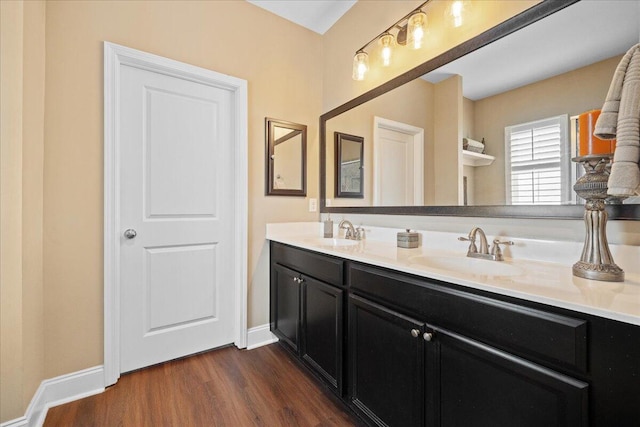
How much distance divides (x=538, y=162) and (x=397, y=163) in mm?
780

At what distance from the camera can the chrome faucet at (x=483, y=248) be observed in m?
1.25

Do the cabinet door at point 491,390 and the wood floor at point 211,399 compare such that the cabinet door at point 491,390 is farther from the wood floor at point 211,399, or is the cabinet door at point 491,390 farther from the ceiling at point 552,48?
the ceiling at point 552,48

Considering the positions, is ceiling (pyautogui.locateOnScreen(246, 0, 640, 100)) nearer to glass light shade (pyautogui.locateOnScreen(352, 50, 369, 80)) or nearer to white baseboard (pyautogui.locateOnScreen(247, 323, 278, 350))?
glass light shade (pyautogui.locateOnScreen(352, 50, 369, 80))

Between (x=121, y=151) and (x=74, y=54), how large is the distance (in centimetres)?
56

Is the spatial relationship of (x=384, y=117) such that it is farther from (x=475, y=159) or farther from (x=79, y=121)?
(x=79, y=121)

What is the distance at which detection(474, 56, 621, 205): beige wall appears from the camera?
40.7 inches

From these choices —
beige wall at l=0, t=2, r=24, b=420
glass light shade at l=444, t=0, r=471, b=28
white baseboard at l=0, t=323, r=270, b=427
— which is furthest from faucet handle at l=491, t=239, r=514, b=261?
white baseboard at l=0, t=323, r=270, b=427

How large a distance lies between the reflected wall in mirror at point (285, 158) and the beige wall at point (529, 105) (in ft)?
4.57

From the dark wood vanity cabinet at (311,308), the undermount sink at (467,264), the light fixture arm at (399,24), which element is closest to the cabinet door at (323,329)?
the dark wood vanity cabinet at (311,308)

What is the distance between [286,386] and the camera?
1709 millimetres

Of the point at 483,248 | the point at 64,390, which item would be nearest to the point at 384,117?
the point at 483,248

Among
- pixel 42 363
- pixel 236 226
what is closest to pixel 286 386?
pixel 236 226

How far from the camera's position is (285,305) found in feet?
6.61

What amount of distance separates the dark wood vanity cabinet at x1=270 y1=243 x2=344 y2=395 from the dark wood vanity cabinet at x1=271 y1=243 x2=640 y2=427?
1cm
